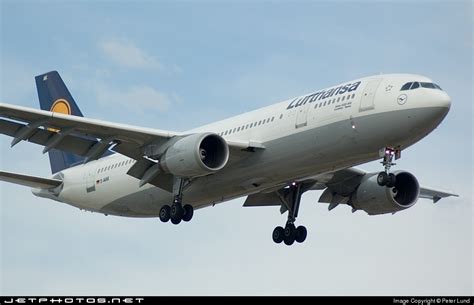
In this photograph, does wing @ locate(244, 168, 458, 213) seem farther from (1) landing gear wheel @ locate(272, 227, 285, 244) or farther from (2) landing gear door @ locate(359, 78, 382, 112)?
(2) landing gear door @ locate(359, 78, 382, 112)

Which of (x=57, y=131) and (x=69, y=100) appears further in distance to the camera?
(x=69, y=100)

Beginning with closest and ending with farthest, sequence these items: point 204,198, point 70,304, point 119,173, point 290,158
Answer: point 70,304
point 290,158
point 204,198
point 119,173

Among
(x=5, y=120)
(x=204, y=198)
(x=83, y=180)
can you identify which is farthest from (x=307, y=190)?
(x=5, y=120)

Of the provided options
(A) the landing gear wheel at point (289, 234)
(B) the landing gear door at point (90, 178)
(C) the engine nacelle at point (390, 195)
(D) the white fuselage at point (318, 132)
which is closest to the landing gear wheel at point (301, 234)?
(A) the landing gear wheel at point (289, 234)

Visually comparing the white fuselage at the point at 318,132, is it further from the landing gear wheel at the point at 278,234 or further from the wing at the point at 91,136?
the landing gear wheel at the point at 278,234

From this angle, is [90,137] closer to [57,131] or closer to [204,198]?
[57,131]

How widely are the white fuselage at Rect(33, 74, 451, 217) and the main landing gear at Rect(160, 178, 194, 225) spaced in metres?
0.37

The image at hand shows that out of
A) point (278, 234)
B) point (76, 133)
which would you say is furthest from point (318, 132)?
point (76, 133)

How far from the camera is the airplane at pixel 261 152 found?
136 feet

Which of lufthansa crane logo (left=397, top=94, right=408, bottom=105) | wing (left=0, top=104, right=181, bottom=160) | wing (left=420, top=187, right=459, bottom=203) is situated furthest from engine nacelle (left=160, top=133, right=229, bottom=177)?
wing (left=420, top=187, right=459, bottom=203)

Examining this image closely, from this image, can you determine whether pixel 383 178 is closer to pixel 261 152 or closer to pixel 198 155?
pixel 261 152

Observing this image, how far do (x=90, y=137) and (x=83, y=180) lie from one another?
516cm

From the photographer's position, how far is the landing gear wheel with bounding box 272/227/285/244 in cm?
4969

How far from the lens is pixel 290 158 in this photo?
42.8 metres
